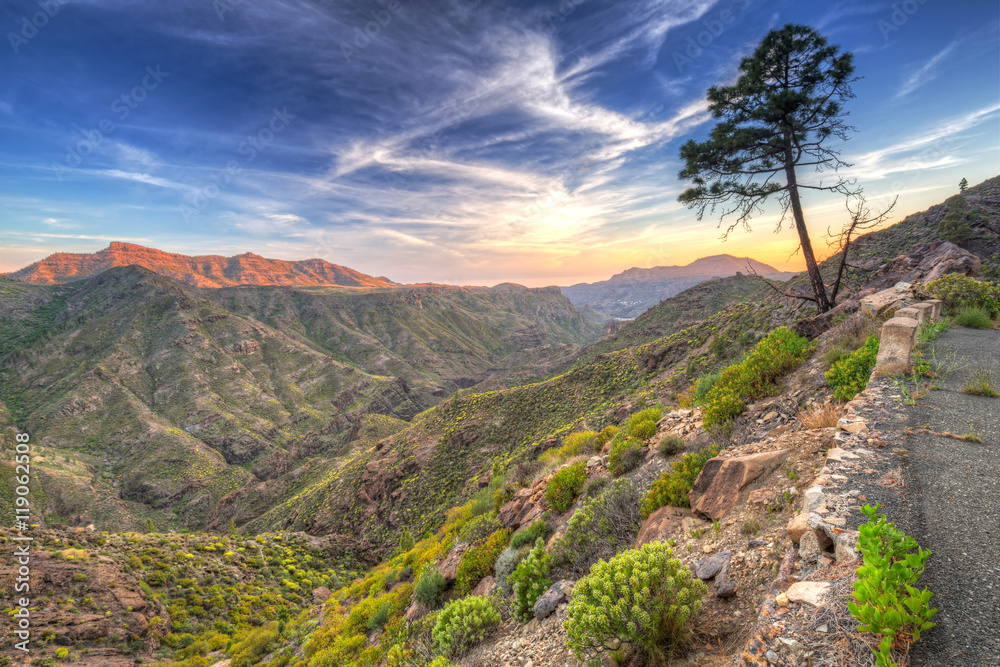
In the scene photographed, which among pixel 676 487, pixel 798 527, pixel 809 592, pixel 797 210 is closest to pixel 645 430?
pixel 676 487

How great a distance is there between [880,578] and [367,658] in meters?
10.5

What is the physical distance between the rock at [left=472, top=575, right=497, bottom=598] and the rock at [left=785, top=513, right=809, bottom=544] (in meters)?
5.53

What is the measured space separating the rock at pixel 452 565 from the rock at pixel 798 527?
25.2 feet

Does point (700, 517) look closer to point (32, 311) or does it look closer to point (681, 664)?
point (681, 664)

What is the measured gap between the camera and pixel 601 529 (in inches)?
254

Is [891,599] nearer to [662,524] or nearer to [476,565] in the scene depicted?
[662,524]

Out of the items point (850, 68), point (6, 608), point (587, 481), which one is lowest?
point (6, 608)

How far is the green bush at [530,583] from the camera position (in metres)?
5.67

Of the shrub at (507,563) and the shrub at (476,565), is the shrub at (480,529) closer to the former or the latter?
the shrub at (476,565)

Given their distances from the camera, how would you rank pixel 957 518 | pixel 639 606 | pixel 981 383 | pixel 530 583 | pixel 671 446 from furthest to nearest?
pixel 671 446 → pixel 530 583 → pixel 981 383 → pixel 639 606 → pixel 957 518

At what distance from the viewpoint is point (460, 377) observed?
163625 millimetres

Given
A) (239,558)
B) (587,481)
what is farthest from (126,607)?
(587,481)

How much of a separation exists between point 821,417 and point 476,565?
7616mm

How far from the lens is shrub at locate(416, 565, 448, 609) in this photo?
28.5 feet
